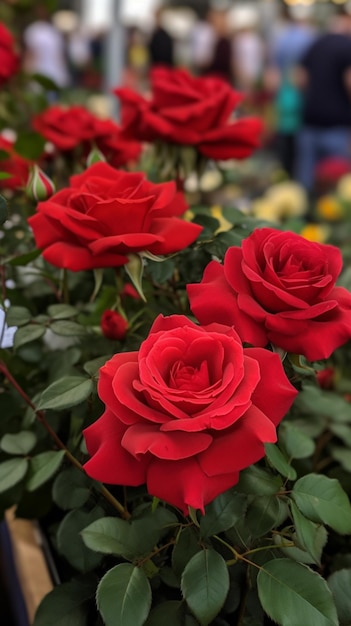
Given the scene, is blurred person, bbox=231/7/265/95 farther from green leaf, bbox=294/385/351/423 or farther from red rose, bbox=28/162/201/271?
red rose, bbox=28/162/201/271

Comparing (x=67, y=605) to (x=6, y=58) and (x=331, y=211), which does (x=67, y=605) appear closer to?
(x=6, y=58)

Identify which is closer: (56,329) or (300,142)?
(56,329)

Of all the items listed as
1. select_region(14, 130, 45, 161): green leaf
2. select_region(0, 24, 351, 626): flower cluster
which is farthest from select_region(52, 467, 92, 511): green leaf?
select_region(14, 130, 45, 161): green leaf

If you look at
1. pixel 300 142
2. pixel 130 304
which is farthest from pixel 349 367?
pixel 300 142

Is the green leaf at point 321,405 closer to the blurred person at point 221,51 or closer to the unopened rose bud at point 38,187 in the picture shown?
the unopened rose bud at point 38,187

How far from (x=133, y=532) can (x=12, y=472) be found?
0.40ft

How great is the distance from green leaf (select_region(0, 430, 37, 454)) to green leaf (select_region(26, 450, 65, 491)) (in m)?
0.02

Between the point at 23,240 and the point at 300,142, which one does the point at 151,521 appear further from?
the point at 300,142

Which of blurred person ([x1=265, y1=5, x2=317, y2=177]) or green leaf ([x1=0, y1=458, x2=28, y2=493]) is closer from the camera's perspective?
green leaf ([x1=0, y1=458, x2=28, y2=493])

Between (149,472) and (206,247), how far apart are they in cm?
24

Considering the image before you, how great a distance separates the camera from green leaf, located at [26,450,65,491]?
0.47 m

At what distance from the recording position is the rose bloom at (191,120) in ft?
2.28

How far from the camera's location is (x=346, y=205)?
5.54ft

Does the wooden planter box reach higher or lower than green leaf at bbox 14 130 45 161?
lower
